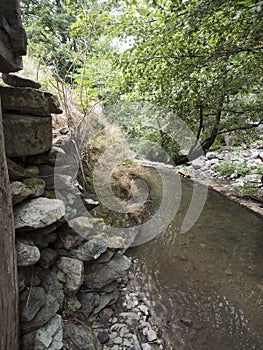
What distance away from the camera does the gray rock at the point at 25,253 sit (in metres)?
1.36

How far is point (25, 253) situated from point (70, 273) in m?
0.60

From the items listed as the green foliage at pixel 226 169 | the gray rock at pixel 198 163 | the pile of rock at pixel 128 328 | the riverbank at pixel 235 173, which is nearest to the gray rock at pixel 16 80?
the pile of rock at pixel 128 328

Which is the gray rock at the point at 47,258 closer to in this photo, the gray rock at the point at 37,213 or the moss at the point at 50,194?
the gray rock at the point at 37,213

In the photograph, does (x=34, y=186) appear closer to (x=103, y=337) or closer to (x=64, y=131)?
(x=64, y=131)

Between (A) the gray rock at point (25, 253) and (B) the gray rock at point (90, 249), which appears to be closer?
(A) the gray rock at point (25, 253)

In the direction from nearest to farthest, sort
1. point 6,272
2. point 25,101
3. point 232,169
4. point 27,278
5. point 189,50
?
point 6,272
point 27,278
point 25,101
point 189,50
point 232,169

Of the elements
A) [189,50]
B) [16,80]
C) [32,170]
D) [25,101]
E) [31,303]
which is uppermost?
[189,50]

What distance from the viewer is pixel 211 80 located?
9.78 ft

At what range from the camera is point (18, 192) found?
1.46 meters

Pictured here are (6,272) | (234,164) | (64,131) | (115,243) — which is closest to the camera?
(6,272)

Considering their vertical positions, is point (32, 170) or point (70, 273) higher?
point (32, 170)

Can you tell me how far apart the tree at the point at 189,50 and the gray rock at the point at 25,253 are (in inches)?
80.6

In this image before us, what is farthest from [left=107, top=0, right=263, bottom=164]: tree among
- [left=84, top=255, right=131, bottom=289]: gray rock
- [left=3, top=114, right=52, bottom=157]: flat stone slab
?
[left=84, top=255, right=131, bottom=289]: gray rock

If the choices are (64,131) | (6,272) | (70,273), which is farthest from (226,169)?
(6,272)
